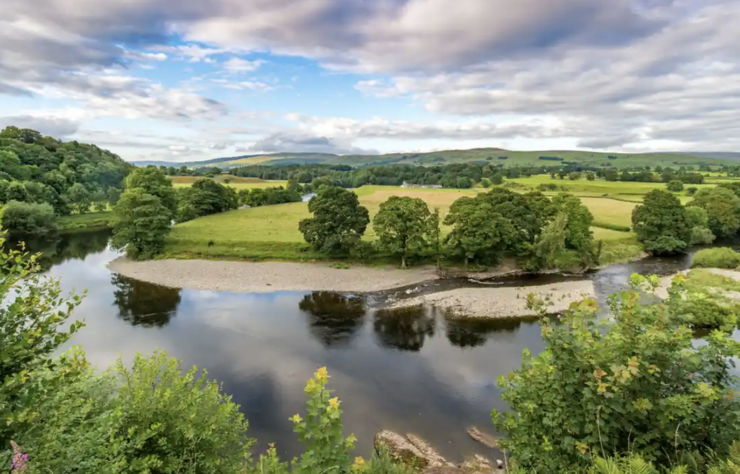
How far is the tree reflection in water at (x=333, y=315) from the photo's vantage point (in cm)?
2679

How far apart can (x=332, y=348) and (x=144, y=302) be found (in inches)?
746

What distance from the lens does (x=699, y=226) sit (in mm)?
52281

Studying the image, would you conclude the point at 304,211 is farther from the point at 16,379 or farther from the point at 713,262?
the point at 16,379

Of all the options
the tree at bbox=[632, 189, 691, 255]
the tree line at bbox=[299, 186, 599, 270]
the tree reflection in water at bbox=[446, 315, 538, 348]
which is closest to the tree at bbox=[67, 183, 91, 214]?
the tree line at bbox=[299, 186, 599, 270]

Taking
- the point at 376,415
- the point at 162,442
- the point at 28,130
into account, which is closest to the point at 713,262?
the point at 376,415

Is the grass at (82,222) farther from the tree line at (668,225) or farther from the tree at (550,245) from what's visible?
the tree line at (668,225)

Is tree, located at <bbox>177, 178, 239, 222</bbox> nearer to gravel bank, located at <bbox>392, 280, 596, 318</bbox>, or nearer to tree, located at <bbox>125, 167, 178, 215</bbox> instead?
tree, located at <bbox>125, 167, 178, 215</bbox>

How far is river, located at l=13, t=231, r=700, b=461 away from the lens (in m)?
18.0

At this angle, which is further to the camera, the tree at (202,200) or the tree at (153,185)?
the tree at (202,200)

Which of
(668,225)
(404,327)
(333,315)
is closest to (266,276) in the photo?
(333,315)

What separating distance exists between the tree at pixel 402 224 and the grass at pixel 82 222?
51669 mm

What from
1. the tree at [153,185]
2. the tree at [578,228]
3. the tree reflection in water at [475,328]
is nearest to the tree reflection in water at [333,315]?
the tree reflection in water at [475,328]

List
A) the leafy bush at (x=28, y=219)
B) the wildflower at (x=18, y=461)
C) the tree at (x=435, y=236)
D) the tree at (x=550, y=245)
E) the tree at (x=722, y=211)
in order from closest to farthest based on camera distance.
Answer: the wildflower at (x=18, y=461), the tree at (x=550, y=245), the tree at (x=435, y=236), the tree at (x=722, y=211), the leafy bush at (x=28, y=219)

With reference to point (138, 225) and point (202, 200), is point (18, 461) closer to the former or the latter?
point (138, 225)
